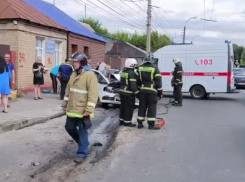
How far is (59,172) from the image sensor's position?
553 centimetres

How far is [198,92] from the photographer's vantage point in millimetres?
17344

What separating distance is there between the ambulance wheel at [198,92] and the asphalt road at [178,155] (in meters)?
6.76

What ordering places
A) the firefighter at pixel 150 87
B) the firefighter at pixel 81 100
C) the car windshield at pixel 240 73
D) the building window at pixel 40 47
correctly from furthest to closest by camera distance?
the car windshield at pixel 240 73 < the building window at pixel 40 47 < the firefighter at pixel 150 87 < the firefighter at pixel 81 100

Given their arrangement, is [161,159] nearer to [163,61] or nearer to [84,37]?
[163,61]

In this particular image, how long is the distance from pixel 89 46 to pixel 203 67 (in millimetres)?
9929

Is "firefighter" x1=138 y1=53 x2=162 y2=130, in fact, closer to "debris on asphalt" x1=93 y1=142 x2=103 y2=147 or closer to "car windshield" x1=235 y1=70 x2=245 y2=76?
"debris on asphalt" x1=93 y1=142 x2=103 y2=147

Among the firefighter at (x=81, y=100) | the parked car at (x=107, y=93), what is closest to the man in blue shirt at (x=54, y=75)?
the parked car at (x=107, y=93)

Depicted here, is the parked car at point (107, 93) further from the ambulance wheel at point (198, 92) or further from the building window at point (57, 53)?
the building window at point (57, 53)

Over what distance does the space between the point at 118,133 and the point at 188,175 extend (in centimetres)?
311

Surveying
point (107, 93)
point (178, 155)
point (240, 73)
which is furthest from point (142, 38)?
point (178, 155)

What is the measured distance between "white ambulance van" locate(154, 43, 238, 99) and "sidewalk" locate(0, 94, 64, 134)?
20.2ft

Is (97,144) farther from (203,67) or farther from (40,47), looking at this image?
(40,47)

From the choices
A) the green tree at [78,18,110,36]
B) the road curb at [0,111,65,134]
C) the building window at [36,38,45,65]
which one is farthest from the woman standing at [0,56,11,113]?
the green tree at [78,18,110,36]

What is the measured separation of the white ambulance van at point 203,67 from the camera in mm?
16484
